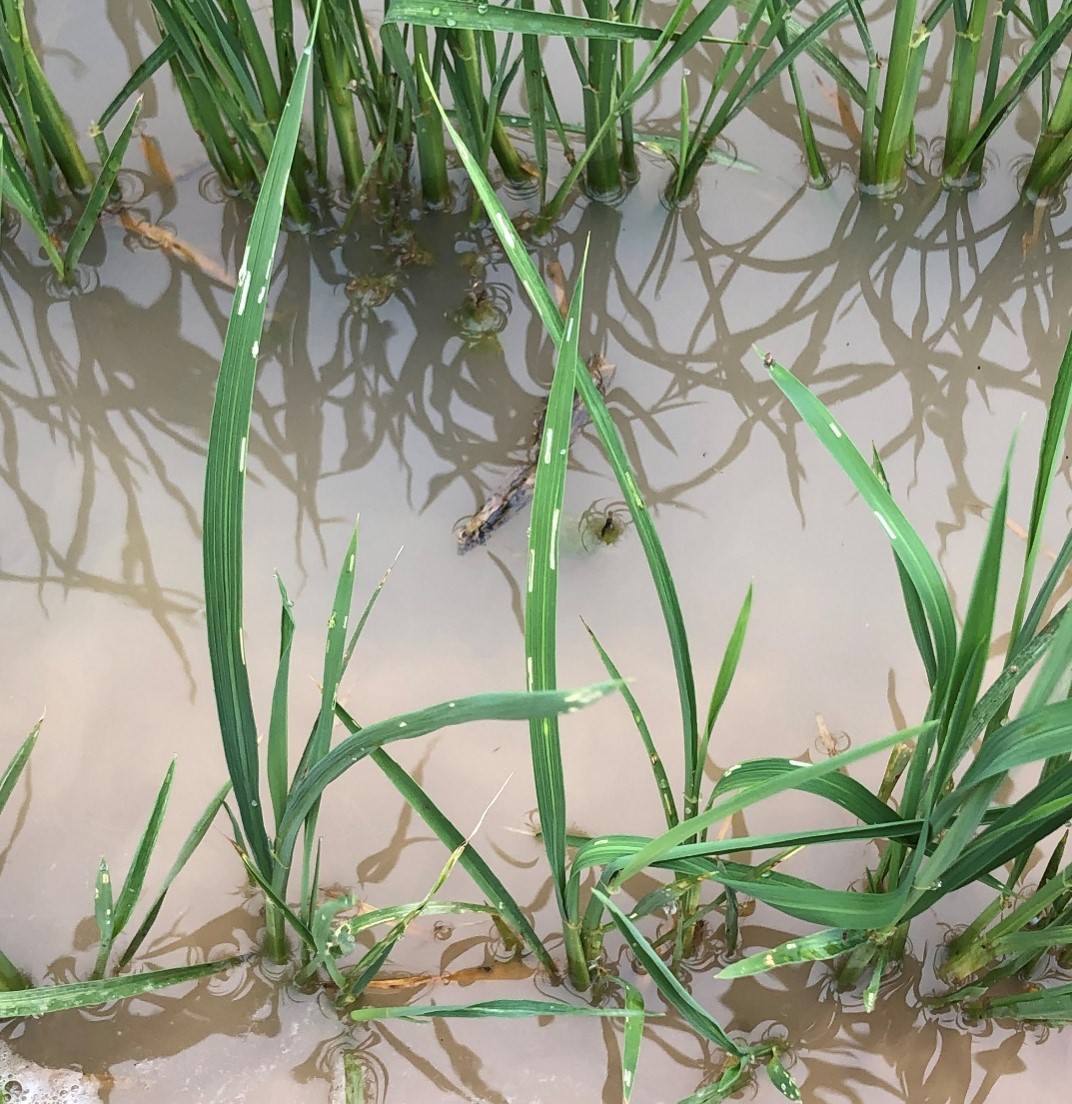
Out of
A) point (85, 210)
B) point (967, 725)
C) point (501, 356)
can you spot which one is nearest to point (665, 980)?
point (967, 725)

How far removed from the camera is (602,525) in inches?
41.6

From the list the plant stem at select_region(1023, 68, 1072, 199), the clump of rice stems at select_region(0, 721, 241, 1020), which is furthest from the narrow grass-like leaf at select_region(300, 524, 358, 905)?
the plant stem at select_region(1023, 68, 1072, 199)

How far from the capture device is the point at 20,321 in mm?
1172

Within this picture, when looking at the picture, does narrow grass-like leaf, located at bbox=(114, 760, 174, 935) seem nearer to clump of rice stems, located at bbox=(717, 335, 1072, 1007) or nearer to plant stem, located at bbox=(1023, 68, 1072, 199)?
clump of rice stems, located at bbox=(717, 335, 1072, 1007)

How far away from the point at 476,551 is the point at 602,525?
0.14 metres

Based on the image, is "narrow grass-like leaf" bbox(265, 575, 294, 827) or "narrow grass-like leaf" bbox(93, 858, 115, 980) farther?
"narrow grass-like leaf" bbox(93, 858, 115, 980)

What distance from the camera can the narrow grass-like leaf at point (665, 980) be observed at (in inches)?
25.4

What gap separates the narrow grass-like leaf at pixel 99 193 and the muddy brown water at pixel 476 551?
71 mm

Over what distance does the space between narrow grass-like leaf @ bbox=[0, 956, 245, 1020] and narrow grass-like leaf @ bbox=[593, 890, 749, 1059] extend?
0.34 meters

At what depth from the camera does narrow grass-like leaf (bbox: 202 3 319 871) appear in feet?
1.83

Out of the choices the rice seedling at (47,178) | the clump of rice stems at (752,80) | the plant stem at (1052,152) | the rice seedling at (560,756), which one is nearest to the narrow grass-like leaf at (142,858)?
the rice seedling at (560,756)

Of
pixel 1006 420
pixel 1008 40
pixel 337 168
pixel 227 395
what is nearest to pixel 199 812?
pixel 227 395

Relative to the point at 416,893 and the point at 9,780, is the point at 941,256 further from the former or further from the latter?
the point at 9,780

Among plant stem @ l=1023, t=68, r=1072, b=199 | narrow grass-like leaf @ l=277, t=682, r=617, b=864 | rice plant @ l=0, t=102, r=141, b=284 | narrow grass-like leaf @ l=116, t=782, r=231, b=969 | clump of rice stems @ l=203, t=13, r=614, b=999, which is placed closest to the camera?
narrow grass-like leaf @ l=277, t=682, r=617, b=864
